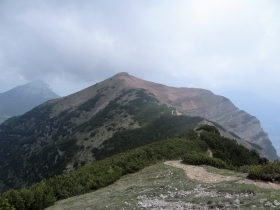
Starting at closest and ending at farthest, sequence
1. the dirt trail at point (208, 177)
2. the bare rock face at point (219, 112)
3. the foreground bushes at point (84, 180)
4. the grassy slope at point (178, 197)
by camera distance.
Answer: the grassy slope at point (178, 197) < the dirt trail at point (208, 177) < the foreground bushes at point (84, 180) < the bare rock face at point (219, 112)

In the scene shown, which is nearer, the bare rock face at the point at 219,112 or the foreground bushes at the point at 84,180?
the foreground bushes at the point at 84,180

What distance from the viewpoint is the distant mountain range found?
83.5 metres

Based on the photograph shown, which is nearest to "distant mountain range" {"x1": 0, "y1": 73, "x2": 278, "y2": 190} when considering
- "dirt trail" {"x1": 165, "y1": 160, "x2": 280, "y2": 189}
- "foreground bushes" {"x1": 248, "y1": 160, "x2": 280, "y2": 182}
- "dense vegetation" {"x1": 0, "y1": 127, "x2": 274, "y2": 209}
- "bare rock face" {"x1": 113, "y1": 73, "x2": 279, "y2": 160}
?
"bare rock face" {"x1": 113, "y1": 73, "x2": 279, "y2": 160}

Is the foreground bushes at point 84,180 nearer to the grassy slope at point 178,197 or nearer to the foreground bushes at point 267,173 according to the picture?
the grassy slope at point 178,197

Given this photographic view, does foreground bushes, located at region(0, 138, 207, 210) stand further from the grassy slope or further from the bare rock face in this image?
the bare rock face

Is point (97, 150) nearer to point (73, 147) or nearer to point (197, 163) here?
point (73, 147)

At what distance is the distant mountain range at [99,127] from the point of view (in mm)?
83500

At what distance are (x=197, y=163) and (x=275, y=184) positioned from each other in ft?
31.1

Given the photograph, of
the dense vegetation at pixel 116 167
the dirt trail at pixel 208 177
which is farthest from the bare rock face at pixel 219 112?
the dirt trail at pixel 208 177

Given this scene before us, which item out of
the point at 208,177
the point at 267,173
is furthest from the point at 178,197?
the point at 267,173

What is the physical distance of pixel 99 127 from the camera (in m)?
103

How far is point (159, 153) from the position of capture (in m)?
32.4

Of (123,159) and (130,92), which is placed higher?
(130,92)

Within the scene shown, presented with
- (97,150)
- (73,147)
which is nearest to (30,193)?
(97,150)
